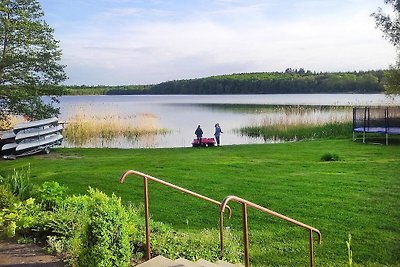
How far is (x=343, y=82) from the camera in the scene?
271 feet

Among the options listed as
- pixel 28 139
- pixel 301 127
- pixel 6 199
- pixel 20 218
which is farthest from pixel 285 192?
pixel 301 127

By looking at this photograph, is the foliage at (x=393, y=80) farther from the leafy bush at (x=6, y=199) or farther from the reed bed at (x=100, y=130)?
the leafy bush at (x=6, y=199)

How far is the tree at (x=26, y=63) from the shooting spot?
18.5 metres

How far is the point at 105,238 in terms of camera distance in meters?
3.50

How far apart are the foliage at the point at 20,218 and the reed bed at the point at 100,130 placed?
17719 mm

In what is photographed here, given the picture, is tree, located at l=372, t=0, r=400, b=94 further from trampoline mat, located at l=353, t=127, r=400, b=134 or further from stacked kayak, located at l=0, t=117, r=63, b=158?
stacked kayak, located at l=0, t=117, r=63, b=158

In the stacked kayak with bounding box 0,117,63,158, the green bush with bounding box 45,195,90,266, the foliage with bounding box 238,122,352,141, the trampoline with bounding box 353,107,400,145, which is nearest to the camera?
the green bush with bounding box 45,195,90,266

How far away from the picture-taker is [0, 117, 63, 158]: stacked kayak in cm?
1756

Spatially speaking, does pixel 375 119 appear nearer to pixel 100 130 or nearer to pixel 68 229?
pixel 100 130

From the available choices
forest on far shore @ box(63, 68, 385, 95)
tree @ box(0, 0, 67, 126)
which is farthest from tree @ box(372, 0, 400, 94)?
forest on far shore @ box(63, 68, 385, 95)

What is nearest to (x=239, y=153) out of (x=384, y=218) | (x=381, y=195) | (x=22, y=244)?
(x=381, y=195)

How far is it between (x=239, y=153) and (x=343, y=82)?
71548mm

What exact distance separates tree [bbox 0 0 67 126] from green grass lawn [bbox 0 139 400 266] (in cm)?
368

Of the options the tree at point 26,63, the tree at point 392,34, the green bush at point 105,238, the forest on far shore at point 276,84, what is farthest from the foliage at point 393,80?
the forest on far shore at point 276,84
